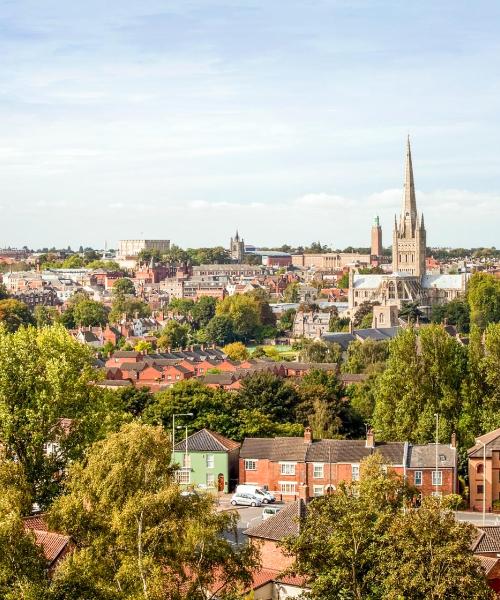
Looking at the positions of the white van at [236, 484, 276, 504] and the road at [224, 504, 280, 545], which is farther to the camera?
the white van at [236, 484, 276, 504]

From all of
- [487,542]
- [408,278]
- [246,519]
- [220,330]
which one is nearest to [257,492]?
[246,519]

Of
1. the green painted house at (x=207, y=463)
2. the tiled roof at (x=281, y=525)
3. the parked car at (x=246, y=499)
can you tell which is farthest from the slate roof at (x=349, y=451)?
the tiled roof at (x=281, y=525)

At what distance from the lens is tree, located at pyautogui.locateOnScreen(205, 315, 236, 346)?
140m

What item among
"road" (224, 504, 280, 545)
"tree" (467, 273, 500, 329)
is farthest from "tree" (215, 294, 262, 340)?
"road" (224, 504, 280, 545)

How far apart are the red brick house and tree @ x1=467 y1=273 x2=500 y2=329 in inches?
3211

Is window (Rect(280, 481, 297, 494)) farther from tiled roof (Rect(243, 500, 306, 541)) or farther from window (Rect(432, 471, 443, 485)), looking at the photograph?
tiled roof (Rect(243, 500, 306, 541))

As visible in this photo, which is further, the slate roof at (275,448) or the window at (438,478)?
the slate roof at (275,448)

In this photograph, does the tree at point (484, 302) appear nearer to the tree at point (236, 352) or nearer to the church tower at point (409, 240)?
the church tower at point (409, 240)

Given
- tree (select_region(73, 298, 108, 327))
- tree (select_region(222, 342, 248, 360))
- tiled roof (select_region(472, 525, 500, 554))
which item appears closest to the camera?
tiled roof (select_region(472, 525, 500, 554))

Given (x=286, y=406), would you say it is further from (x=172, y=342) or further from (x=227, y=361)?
(x=172, y=342)

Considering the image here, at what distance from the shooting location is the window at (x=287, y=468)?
51.0 meters

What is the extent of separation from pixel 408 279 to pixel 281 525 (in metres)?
126

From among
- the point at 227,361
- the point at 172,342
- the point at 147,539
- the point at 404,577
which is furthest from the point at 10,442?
the point at 172,342

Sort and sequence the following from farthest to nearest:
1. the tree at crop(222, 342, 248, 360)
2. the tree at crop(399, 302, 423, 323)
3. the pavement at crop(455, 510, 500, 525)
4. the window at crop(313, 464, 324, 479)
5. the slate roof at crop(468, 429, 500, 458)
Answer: the tree at crop(399, 302, 423, 323), the tree at crop(222, 342, 248, 360), the window at crop(313, 464, 324, 479), the slate roof at crop(468, 429, 500, 458), the pavement at crop(455, 510, 500, 525)
